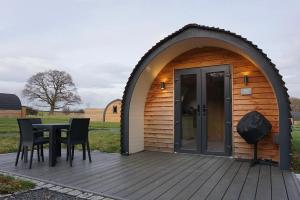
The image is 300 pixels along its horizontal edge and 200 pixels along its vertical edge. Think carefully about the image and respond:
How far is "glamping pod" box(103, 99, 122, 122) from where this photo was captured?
2665 centimetres

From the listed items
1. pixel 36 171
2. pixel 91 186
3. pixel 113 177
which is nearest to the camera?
pixel 91 186

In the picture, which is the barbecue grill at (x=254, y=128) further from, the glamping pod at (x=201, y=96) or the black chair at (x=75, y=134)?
the black chair at (x=75, y=134)

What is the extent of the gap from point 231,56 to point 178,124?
215cm

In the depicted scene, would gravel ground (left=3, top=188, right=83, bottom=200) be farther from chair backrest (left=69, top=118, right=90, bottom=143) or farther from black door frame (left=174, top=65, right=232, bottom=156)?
black door frame (left=174, top=65, right=232, bottom=156)

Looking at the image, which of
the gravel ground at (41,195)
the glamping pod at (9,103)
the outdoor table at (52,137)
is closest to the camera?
the gravel ground at (41,195)

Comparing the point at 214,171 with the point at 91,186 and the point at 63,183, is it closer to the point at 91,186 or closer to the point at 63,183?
the point at 91,186

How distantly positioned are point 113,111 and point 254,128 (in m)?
23.0

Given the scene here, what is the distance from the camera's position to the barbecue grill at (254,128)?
497 cm

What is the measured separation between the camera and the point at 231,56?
5934 mm

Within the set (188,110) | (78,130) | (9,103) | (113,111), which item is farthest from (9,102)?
(188,110)

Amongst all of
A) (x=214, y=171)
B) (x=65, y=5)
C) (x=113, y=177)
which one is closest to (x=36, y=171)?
(x=113, y=177)

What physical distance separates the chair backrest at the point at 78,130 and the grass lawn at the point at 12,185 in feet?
4.80

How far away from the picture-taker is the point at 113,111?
2719 cm

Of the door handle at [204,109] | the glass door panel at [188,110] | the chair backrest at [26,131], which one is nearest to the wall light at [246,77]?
the door handle at [204,109]
